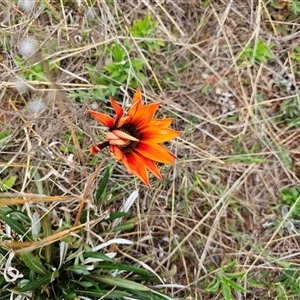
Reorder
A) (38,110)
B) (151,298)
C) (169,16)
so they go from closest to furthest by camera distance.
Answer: (151,298) < (38,110) < (169,16)

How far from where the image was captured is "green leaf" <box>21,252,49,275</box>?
52.7 inches

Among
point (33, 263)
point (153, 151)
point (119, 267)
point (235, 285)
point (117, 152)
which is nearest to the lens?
point (117, 152)

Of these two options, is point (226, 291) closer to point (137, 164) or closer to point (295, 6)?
point (137, 164)

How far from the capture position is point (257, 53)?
1750 millimetres

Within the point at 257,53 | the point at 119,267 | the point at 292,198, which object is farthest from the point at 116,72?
the point at 292,198

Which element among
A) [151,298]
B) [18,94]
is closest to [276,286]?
[151,298]

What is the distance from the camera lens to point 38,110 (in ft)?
5.42

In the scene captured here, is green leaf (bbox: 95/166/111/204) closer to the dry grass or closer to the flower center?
the dry grass

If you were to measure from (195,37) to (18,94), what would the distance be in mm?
639

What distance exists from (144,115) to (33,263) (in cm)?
54

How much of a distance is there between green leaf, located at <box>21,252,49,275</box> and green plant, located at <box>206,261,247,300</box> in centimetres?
55

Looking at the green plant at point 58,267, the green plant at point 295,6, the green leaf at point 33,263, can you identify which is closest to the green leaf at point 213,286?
the green plant at point 58,267

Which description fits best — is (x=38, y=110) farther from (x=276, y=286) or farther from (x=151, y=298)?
(x=276, y=286)

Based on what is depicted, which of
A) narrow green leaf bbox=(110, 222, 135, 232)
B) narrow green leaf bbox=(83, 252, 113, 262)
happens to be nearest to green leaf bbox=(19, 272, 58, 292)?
narrow green leaf bbox=(83, 252, 113, 262)
